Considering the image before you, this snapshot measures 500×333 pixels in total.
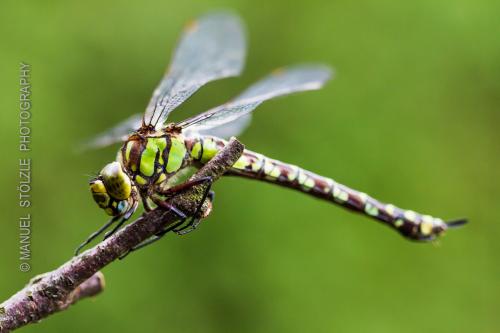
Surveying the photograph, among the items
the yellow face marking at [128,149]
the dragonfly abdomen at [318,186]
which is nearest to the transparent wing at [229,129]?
the dragonfly abdomen at [318,186]

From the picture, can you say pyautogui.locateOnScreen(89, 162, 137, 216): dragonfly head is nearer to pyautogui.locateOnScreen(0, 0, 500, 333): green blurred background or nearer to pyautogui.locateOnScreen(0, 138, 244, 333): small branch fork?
pyautogui.locateOnScreen(0, 138, 244, 333): small branch fork

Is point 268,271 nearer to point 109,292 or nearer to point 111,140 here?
point 109,292

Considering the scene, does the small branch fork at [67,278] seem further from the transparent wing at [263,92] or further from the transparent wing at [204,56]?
the transparent wing at [204,56]

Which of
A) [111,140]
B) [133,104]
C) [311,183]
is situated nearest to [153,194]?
[111,140]

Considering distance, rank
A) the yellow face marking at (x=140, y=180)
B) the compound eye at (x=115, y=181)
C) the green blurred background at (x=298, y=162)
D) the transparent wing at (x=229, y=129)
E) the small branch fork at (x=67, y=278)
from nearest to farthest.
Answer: the small branch fork at (x=67, y=278) < the compound eye at (x=115, y=181) < the yellow face marking at (x=140, y=180) < the transparent wing at (x=229, y=129) < the green blurred background at (x=298, y=162)

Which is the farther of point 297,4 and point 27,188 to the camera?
point 297,4

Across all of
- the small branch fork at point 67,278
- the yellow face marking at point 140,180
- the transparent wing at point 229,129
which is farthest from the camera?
the transparent wing at point 229,129

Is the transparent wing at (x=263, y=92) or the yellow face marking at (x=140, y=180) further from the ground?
the transparent wing at (x=263, y=92)

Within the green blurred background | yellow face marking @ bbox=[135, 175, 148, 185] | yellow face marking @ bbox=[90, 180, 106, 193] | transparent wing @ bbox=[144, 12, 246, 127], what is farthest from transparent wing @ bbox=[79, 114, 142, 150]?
the green blurred background
